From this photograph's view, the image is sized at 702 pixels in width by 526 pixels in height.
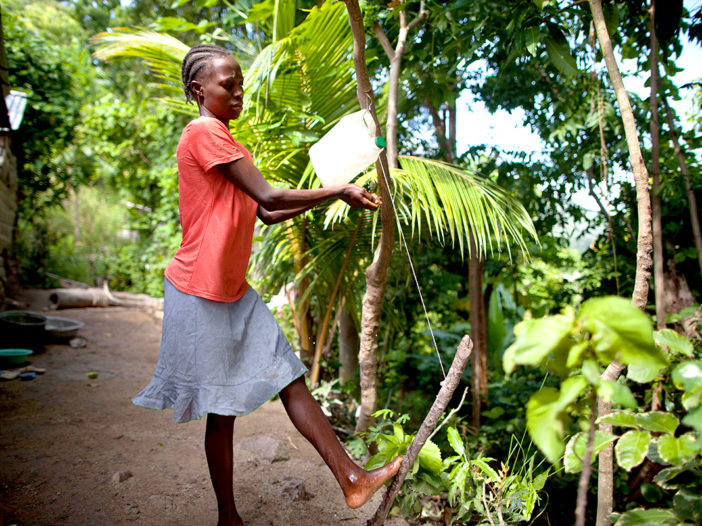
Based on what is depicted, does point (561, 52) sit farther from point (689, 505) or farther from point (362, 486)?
point (362, 486)

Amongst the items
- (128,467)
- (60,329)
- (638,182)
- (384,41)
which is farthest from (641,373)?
(60,329)

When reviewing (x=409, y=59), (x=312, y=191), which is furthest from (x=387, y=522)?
(x=409, y=59)

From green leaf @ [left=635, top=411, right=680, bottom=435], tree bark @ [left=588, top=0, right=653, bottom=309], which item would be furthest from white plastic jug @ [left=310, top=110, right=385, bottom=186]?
green leaf @ [left=635, top=411, right=680, bottom=435]

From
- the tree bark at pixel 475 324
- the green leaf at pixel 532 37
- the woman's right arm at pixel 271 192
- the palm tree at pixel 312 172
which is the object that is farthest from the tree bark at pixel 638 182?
the tree bark at pixel 475 324

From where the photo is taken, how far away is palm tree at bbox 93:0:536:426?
2.08 metres

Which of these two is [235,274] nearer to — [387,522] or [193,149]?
[193,149]

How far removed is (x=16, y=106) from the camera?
18.6 feet

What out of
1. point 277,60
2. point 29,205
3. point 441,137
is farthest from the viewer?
point 29,205

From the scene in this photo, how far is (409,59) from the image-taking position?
260 cm

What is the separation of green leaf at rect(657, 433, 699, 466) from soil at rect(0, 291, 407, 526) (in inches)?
48.7

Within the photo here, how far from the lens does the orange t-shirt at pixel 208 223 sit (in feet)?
4.89

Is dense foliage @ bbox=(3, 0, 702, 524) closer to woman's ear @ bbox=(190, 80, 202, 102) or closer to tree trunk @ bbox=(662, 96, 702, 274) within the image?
tree trunk @ bbox=(662, 96, 702, 274)

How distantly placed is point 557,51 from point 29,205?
26.4 feet

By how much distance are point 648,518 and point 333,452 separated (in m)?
0.80
